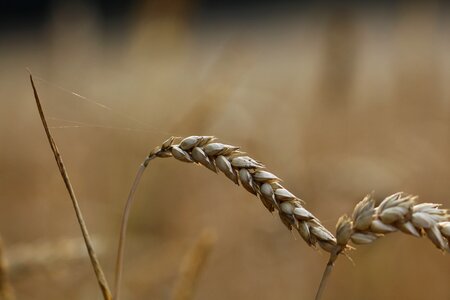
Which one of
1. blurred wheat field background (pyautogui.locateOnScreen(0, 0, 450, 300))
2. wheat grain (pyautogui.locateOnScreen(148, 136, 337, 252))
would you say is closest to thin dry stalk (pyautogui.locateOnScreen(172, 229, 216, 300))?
blurred wheat field background (pyautogui.locateOnScreen(0, 0, 450, 300))

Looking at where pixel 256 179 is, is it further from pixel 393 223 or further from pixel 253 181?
pixel 393 223

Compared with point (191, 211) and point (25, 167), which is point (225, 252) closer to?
point (191, 211)

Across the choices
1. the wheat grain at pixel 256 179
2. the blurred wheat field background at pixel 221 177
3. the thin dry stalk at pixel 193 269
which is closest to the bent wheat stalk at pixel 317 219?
the wheat grain at pixel 256 179

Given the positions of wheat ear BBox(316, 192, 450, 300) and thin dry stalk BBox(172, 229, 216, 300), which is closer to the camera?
wheat ear BBox(316, 192, 450, 300)

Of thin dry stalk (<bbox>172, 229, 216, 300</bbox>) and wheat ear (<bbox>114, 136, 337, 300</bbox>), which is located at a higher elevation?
wheat ear (<bbox>114, 136, 337, 300</bbox>)

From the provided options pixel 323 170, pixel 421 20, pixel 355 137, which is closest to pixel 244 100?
pixel 355 137

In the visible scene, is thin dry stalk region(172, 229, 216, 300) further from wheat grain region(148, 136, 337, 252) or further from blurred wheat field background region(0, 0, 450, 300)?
wheat grain region(148, 136, 337, 252)

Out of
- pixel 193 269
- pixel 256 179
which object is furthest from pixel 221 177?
pixel 256 179

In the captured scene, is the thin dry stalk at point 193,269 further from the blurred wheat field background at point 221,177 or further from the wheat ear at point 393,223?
the wheat ear at point 393,223
